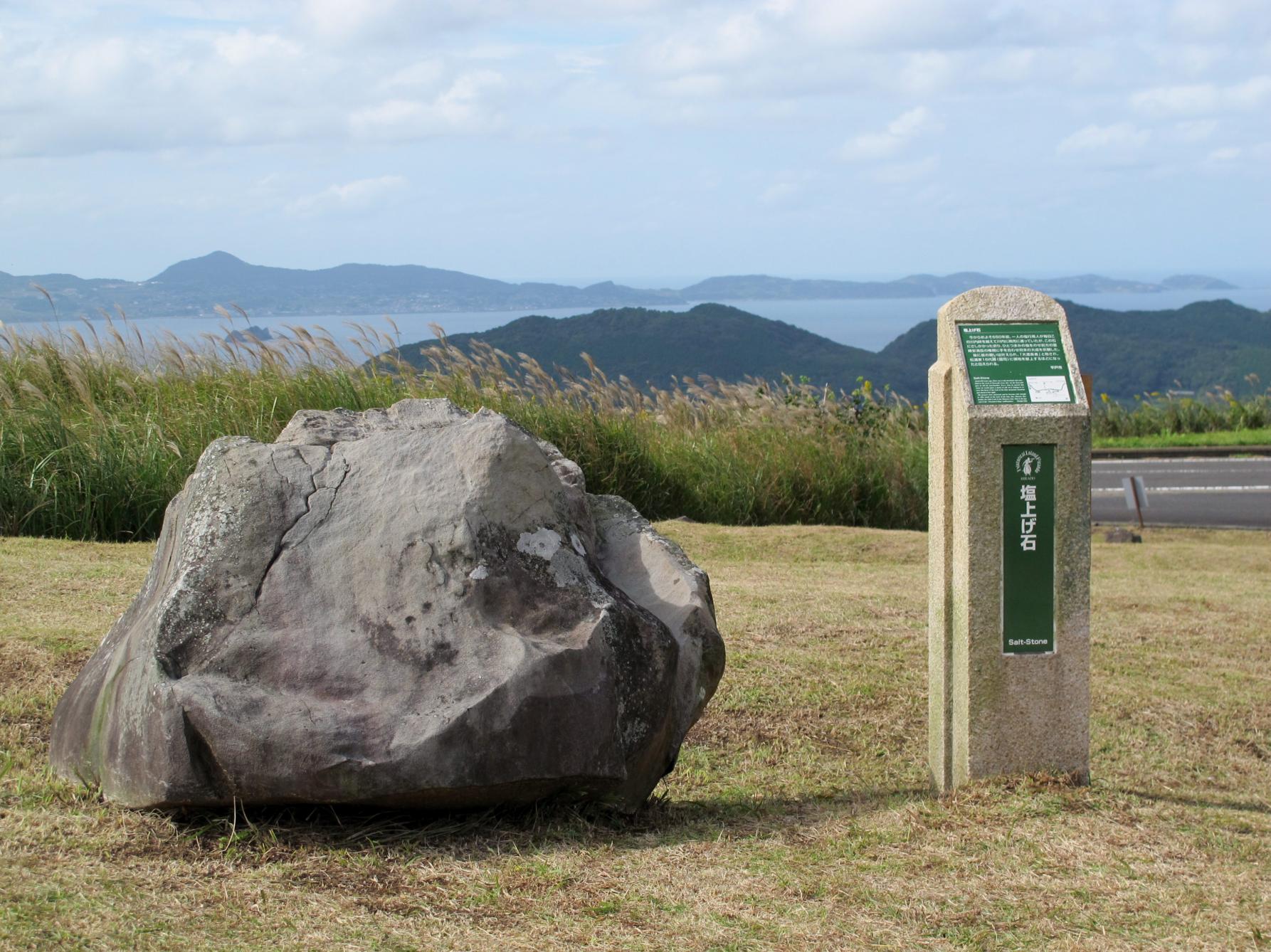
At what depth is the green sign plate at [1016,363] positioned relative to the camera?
4.03 m

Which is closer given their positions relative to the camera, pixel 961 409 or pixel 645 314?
pixel 961 409

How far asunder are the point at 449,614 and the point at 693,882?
1.03 meters

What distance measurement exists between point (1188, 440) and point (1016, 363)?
→ 18.6m

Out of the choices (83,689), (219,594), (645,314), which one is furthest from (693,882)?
(645,314)

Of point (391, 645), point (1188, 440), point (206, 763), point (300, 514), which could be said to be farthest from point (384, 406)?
point (1188, 440)

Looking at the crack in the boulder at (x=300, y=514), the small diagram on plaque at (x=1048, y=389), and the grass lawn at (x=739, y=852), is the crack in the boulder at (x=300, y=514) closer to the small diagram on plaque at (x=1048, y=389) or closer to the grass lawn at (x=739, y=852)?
the grass lawn at (x=739, y=852)

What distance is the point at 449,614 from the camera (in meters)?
3.60

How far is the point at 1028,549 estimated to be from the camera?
4020 mm

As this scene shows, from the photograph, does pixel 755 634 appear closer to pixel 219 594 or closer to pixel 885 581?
pixel 885 581

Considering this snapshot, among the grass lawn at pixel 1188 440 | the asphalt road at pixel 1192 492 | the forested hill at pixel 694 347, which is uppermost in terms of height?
the forested hill at pixel 694 347

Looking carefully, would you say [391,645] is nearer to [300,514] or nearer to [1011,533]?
[300,514]

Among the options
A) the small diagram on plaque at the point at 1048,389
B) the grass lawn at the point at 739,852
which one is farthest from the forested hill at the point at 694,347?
the small diagram on plaque at the point at 1048,389

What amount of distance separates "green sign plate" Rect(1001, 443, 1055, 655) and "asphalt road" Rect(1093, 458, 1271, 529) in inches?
370

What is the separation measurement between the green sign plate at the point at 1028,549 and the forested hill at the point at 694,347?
23162mm
